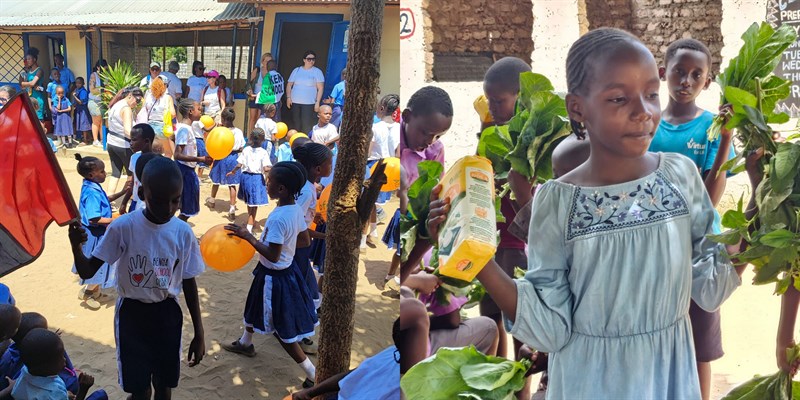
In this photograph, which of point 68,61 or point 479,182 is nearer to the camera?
point 479,182

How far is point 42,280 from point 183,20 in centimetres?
153

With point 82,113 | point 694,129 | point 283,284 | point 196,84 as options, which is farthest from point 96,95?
point 694,129

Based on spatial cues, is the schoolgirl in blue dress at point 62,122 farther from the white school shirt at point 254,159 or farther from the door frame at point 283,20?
the door frame at point 283,20

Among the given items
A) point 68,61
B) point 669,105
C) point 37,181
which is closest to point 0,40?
point 68,61

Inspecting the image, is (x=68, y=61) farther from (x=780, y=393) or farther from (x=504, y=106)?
A: (x=780, y=393)

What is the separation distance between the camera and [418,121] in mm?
1715

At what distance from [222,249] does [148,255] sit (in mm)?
562

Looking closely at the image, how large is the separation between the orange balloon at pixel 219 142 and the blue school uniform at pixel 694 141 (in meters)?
2.99

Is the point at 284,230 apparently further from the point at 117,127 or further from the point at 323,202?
the point at 117,127

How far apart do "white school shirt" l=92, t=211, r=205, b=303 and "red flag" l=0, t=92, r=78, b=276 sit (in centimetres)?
23

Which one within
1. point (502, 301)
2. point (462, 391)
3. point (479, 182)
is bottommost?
point (462, 391)

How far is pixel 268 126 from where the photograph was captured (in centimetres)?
396

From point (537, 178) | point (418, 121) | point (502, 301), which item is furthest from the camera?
point (418, 121)

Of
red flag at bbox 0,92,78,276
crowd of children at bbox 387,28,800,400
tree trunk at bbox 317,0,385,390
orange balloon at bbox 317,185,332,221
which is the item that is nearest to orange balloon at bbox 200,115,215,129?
orange balloon at bbox 317,185,332,221
